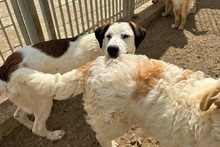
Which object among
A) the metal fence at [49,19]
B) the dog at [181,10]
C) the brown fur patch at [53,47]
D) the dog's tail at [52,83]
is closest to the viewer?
the dog's tail at [52,83]

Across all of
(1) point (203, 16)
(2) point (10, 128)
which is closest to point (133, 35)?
(2) point (10, 128)

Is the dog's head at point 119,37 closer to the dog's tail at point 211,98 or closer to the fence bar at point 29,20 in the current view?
the fence bar at point 29,20

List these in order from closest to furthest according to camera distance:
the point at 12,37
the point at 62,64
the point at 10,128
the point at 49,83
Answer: the point at 49,83 → the point at 62,64 → the point at 10,128 → the point at 12,37

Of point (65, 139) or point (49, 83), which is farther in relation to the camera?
point (65, 139)

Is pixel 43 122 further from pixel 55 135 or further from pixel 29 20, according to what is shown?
pixel 29 20

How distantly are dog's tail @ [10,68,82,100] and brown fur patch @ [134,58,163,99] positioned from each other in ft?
1.80

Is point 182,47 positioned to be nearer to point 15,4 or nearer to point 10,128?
point 15,4

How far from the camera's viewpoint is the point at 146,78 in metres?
1.77

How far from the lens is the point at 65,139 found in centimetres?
283

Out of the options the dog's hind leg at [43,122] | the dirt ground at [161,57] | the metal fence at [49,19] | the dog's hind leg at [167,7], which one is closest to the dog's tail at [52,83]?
the dog's hind leg at [43,122]

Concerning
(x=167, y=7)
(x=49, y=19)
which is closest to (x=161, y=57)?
(x=167, y=7)

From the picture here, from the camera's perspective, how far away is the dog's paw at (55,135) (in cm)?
276

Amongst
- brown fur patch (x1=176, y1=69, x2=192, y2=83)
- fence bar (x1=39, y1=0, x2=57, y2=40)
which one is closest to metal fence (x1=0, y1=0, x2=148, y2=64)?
fence bar (x1=39, y1=0, x2=57, y2=40)

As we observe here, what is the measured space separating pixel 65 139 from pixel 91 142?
358 mm
